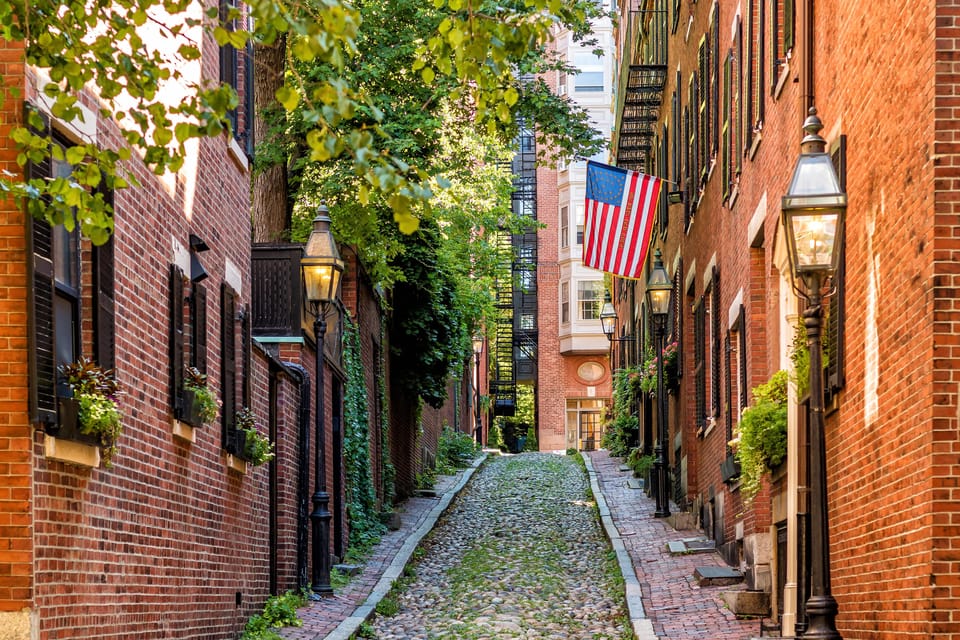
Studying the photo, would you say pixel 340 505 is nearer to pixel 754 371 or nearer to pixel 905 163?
pixel 754 371

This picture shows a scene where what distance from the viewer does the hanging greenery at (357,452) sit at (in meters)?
22.8

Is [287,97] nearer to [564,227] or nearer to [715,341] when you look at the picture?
[715,341]

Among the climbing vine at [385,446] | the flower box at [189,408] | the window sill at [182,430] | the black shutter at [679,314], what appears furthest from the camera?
the climbing vine at [385,446]

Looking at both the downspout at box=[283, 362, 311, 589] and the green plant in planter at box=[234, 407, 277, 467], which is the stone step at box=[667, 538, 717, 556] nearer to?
the downspout at box=[283, 362, 311, 589]

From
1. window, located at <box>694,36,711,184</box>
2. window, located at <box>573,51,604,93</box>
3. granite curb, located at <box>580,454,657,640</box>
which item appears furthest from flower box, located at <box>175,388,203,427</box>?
window, located at <box>573,51,604,93</box>

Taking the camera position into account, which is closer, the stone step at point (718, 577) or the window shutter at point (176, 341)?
the window shutter at point (176, 341)

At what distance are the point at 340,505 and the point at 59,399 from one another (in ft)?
43.6

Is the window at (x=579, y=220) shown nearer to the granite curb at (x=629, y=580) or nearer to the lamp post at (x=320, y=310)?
the granite curb at (x=629, y=580)

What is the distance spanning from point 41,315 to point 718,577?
10.3 m

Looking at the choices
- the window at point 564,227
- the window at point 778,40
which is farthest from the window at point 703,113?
the window at point 564,227

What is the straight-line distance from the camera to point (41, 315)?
27.9 feet

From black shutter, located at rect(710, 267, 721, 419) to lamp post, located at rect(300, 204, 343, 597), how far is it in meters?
5.40

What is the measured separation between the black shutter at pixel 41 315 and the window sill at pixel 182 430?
3404 millimetres

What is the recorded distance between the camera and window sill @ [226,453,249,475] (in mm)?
14527
